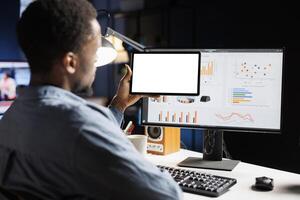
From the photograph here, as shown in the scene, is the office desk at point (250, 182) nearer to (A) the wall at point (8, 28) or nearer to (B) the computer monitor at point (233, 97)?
(B) the computer monitor at point (233, 97)

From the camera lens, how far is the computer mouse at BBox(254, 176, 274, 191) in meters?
1.40

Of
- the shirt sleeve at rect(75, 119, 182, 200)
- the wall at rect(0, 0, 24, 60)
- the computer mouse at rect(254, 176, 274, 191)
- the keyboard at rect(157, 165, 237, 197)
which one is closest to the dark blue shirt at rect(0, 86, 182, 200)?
the shirt sleeve at rect(75, 119, 182, 200)

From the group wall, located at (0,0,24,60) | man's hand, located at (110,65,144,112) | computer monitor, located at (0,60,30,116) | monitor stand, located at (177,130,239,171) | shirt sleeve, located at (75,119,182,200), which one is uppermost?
wall, located at (0,0,24,60)

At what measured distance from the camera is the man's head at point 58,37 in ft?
3.08

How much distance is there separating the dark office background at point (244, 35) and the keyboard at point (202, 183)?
54 centimetres

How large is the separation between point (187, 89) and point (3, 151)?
825 millimetres

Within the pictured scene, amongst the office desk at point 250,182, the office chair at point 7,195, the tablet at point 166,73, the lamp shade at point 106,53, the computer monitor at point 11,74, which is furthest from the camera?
the computer monitor at point 11,74

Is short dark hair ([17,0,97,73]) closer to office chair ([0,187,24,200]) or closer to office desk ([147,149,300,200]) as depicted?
office chair ([0,187,24,200])

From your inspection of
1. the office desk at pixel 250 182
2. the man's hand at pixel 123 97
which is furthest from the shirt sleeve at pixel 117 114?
the office desk at pixel 250 182

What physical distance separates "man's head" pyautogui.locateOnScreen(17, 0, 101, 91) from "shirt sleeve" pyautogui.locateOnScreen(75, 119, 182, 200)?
0.67 feet

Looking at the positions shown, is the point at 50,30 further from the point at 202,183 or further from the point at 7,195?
the point at 202,183

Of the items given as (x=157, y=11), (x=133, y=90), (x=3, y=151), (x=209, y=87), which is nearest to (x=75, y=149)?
(x=3, y=151)

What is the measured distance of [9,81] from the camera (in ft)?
7.66

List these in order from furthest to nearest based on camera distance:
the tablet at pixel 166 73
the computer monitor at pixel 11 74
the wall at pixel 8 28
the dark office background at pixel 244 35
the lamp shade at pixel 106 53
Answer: the wall at pixel 8 28 < the dark office background at pixel 244 35 < the computer monitor at pixel 11 74 < the lamp shade at pixel 106 53 < the tablet at pixel 166 73
